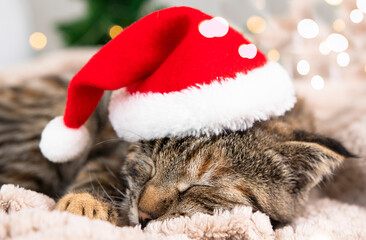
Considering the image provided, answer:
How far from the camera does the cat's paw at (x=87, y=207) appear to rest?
80cm

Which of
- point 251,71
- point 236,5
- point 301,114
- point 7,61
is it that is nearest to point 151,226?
point 251,71

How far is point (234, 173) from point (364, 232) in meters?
0.33

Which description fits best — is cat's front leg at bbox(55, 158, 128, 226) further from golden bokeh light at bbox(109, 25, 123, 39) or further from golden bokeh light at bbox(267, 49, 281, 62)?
golden bokeh light at bbox(109, 25, 123, 39)

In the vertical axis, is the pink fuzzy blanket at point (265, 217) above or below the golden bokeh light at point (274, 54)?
below

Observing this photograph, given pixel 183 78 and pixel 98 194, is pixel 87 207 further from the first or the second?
pixel 183 78

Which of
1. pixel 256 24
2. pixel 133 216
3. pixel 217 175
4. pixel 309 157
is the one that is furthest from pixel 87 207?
pixel 256 24

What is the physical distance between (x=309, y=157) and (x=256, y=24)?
3.73ft

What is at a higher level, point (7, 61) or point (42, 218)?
point (42, 218)

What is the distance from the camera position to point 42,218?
0.58m

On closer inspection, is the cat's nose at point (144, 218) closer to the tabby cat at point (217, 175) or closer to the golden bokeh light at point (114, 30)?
the tabby cat at point (217, 175)

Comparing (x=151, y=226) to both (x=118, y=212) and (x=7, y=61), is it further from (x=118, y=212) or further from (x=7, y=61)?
(x=7, y=61)

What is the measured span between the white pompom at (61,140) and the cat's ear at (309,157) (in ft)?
1.80

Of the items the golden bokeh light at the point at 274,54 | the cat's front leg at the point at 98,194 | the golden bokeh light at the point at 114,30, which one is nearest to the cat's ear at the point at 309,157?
the cat's front leg at the point at 98,194

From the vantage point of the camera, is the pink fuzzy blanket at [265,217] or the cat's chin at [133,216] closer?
the pink fuzzy blanket at [265,217]
